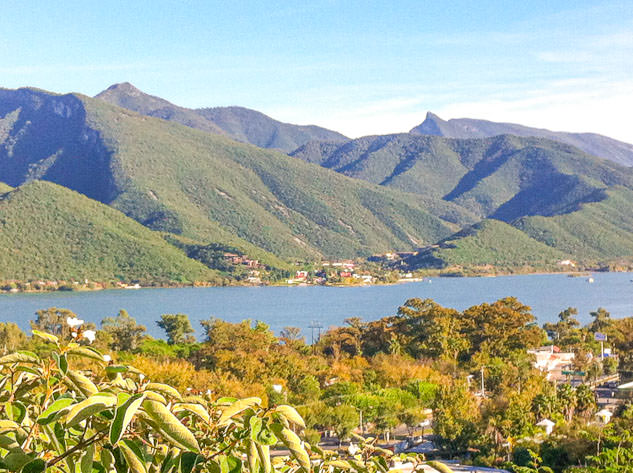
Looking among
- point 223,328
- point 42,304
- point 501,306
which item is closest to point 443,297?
point 42,304

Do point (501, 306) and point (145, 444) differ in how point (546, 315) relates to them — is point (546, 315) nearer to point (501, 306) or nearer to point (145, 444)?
point (501, 306)

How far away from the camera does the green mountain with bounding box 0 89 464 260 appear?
154375mm

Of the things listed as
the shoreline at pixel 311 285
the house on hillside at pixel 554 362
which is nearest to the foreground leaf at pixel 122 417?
the house on hillside at pixel 554 362

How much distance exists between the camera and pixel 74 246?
384 feet

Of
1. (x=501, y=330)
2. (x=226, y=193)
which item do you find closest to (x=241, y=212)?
(x=226, y=193)

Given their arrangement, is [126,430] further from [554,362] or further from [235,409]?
[554,362]

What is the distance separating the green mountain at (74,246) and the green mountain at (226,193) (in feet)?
59.4

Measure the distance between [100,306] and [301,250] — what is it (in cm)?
7594

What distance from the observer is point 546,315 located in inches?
2886

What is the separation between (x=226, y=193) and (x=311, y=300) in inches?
2929

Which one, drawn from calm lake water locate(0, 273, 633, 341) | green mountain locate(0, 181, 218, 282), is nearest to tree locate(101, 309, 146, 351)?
calm lake water locate(0, 273, 633, 341)

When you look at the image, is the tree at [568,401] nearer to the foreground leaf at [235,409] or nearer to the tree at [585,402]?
the tree at [585,402]

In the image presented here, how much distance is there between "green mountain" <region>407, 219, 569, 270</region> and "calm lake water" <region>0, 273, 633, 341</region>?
17.5m

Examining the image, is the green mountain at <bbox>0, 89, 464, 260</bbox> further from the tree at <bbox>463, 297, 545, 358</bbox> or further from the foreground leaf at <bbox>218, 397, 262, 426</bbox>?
the foreground leaf at <bbox>218, 397, 262, 426</bbox>
